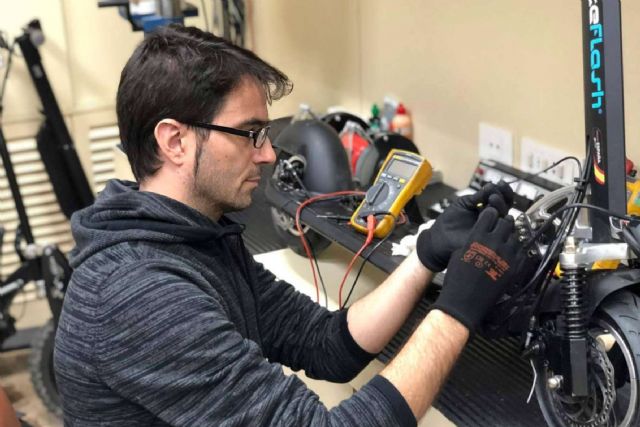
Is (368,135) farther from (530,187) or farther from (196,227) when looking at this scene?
(196,227)

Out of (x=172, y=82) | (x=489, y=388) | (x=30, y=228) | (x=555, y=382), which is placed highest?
(x=172, y=82)

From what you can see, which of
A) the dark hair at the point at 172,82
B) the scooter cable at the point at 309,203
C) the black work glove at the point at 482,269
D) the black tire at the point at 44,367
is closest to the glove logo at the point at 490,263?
the black work glove at the point at 482,269

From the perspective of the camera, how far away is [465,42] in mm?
2123

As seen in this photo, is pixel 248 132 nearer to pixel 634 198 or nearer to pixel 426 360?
pixel 426 360

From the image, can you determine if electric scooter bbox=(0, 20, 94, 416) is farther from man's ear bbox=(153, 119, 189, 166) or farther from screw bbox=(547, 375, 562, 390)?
screw bbox=(547, 375, 562, 390)

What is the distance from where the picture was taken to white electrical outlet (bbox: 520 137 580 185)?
189cm

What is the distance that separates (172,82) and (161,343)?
0.37 metres

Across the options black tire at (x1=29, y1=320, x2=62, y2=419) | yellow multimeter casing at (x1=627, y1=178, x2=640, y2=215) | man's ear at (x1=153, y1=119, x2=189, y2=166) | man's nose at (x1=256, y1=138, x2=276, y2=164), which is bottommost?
black tire at (x1=29, y1=320, x2=62, y2=419)

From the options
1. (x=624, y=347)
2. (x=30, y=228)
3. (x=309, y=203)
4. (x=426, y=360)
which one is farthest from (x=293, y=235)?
(x=30, y=228)

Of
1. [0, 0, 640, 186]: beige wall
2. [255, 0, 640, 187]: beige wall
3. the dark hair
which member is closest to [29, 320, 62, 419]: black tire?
[0, 0, 640, 186]: beige wall

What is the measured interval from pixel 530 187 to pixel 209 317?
3.55ft

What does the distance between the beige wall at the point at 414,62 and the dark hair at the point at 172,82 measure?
0.89 meters

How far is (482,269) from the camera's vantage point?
1.11m

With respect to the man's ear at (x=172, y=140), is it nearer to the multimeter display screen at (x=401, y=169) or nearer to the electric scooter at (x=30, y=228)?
the multimeter display screen at (x=401, y=169)
